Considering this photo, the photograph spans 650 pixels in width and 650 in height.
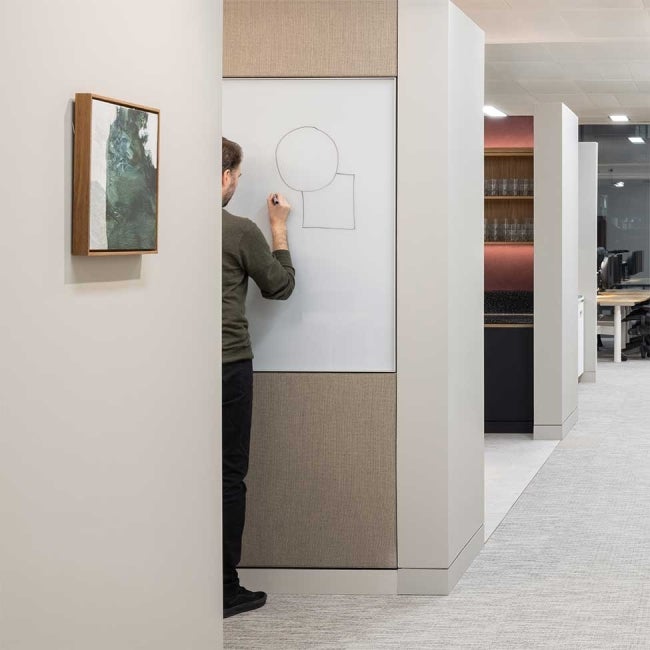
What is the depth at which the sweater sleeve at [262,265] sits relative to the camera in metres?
4.73

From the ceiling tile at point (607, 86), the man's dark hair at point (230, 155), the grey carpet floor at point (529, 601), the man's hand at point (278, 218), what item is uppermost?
the ceiling tile at point (607, 86)

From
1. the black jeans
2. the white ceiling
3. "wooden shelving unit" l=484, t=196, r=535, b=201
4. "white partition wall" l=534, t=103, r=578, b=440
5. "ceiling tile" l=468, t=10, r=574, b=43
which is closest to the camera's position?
the black jeans

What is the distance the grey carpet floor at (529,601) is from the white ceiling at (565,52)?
438cm

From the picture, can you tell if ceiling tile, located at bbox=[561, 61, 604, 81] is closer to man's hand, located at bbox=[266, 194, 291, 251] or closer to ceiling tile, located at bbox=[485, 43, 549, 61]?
ceiling tile, located at bbox=[485, 43, 549, 61]

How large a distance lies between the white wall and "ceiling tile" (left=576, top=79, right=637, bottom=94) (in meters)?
11.2

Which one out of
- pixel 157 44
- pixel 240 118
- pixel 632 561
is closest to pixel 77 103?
pixel 157 44

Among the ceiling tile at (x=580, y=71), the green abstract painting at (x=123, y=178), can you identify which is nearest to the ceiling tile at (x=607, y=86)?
the ceiling tile at (x=580, y=71)

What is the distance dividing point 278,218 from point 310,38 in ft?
2.46

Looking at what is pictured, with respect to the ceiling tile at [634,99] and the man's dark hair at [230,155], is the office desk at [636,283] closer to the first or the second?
the ceiling tile at [634,99]

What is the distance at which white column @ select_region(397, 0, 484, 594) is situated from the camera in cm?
501

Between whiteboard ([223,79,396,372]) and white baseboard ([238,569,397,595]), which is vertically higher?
whiteboard ([223,79,396,372])

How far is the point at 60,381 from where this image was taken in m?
2.41

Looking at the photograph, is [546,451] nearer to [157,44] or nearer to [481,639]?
[481,639]

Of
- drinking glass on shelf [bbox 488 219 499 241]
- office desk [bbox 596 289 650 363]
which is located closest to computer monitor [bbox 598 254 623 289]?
office desk [bbox 596 289 650 363]
